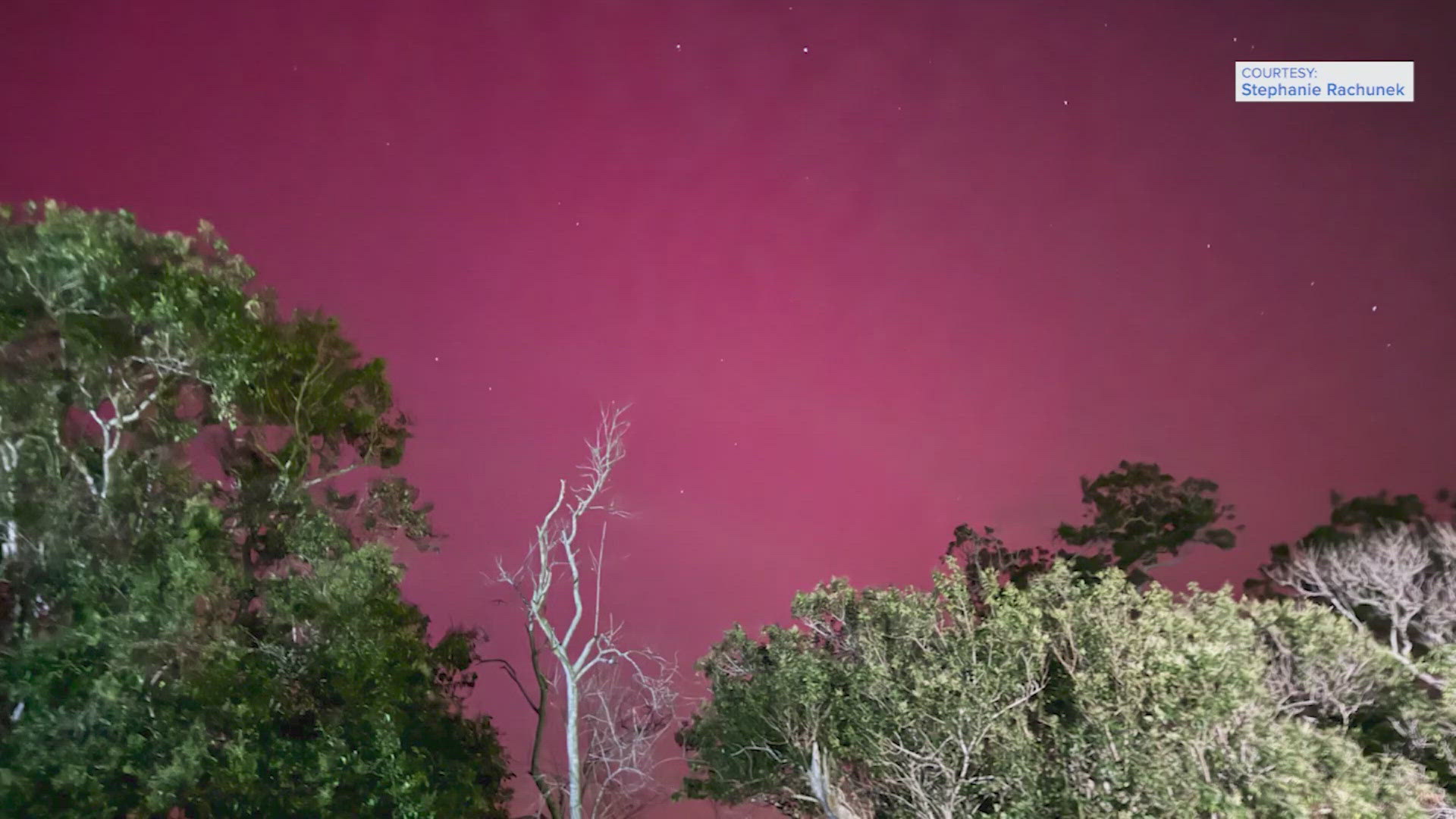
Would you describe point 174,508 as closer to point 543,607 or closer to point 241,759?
point 241,759

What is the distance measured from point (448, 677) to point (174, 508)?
6503 millimetres

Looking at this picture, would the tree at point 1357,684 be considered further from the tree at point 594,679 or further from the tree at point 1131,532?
the tree at point 594,679

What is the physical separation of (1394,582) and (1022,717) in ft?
32.2

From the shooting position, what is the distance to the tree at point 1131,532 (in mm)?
24359

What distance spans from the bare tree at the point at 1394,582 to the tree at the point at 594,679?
13809 mm

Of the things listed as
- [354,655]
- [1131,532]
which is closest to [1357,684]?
[1131,532]

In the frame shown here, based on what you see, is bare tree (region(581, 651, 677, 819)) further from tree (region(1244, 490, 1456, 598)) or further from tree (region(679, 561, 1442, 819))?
tree (region(1244, 490, 1456, 598))

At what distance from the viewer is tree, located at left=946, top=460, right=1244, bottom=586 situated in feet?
79.9

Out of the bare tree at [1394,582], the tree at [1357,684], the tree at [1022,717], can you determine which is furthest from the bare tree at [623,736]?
the bare tree at [1394,582]

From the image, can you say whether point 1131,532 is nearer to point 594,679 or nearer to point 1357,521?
point 1357,521

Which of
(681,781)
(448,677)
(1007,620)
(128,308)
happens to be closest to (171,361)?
(128,308)

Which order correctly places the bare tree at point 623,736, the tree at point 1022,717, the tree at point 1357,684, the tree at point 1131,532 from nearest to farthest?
the tree at point 1022,717 < the tree at point 1357,684 < the bare tree at point 623,736 < the tree at point 1131,532

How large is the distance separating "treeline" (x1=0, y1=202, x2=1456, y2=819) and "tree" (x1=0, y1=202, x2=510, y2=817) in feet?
0.14
